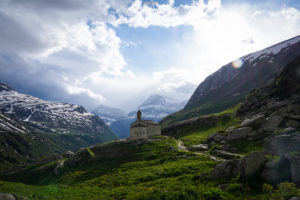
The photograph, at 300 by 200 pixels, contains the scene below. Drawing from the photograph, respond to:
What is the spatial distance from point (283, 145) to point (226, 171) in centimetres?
821

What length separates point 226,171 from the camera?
62.2 ft

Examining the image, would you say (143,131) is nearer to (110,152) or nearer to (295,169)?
(110,152)

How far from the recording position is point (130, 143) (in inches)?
2328

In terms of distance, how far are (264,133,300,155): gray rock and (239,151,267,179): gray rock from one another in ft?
17.5

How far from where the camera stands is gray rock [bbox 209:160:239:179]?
18656 millimetres

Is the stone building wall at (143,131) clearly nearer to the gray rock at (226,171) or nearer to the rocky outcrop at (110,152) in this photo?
the rocky outcrop at (110,152)

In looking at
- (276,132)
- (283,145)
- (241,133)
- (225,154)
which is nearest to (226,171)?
(283,145)

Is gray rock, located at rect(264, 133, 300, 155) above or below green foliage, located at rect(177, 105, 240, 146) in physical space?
below

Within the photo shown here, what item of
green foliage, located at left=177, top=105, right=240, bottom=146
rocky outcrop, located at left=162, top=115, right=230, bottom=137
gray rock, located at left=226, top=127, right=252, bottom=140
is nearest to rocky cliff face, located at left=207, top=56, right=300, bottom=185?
gray rock, located at left=226, top=127, right=252, bottom=140

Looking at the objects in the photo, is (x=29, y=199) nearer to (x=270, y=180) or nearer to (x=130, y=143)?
(x=270, y=180)

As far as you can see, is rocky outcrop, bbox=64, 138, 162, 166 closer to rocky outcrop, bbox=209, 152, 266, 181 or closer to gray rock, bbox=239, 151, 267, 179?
rocky outcrop, bbox=209, 152, 266, 181

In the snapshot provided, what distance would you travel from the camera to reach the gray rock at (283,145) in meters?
19.5

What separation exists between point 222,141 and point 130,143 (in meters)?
30.5

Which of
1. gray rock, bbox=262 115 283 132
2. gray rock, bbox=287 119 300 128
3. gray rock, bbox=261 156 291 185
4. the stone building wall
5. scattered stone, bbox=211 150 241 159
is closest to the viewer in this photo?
gray rock, bbox=261 156 291 185
